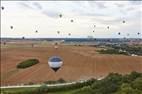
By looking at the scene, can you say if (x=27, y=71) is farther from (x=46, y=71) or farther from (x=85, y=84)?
(x=85, y=84)

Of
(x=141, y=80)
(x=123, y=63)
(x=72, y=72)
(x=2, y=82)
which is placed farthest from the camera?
(x=123, y=63)

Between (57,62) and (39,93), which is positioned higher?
(57,62)

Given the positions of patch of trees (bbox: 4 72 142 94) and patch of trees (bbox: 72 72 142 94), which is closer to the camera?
patch of trees (bbox: 72 72 142 94)

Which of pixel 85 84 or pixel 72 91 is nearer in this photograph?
pixel 72 91

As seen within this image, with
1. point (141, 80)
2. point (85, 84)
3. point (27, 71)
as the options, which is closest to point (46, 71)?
point (27, 71)

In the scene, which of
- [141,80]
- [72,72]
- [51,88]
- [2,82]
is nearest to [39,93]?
[51,88]

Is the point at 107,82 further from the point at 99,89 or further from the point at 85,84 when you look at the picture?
the point at 85,84

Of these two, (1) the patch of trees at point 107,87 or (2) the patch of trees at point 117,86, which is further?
(1) the patch of trees at point 107,87

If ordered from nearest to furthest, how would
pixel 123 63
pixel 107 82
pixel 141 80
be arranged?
pixel 141 80 < pixel 107 82 < pixel 123 63

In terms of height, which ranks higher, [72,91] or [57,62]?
[57,62]
